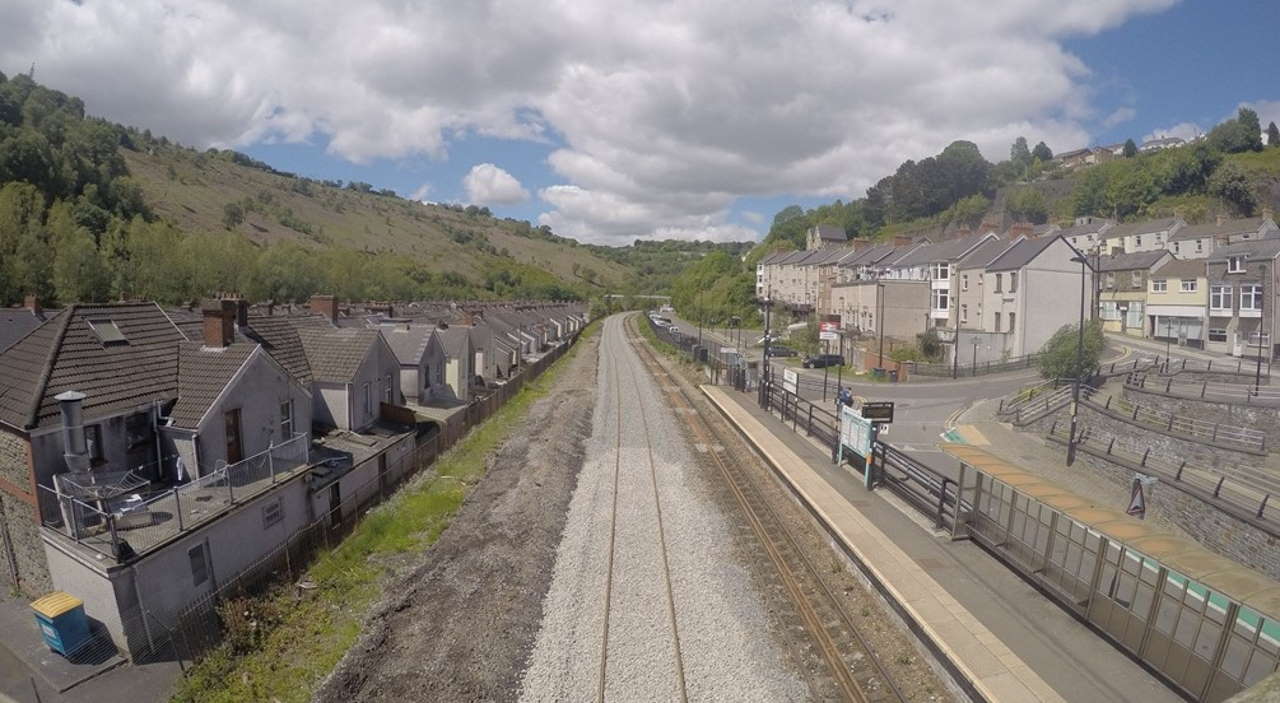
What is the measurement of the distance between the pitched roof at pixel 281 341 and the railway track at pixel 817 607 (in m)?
15.5

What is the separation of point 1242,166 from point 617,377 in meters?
101

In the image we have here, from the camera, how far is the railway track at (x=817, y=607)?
37.1 ft

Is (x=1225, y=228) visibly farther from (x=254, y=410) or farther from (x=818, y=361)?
(x=254, y=410)

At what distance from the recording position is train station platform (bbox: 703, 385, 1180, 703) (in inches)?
396

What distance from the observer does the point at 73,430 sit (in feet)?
→ 49.3

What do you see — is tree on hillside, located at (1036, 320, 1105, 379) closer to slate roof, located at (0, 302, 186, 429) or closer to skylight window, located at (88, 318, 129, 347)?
slate roof, located at (0, 302, 186, 429)

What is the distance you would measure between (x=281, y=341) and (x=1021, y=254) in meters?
51.7

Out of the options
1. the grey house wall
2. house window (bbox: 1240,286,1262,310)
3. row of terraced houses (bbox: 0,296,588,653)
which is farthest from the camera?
house window (bbox: 1240,286,1262,310)

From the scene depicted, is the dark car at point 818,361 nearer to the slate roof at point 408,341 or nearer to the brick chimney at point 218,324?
the slate roof at point 408,341

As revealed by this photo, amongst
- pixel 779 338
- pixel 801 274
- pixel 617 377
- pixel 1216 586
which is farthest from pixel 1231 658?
pixel 801 274

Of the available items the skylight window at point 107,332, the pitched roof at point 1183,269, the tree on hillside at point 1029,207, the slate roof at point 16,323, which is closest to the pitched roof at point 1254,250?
the pitched roof at point 1183,269

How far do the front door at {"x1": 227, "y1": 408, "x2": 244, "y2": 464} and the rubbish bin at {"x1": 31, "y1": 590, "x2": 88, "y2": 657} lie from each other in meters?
6.01

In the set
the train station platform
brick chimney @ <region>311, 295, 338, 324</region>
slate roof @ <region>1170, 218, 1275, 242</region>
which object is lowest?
the train station platform

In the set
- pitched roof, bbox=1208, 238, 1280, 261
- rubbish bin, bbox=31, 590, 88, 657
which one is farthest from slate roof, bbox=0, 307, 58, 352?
pitched roof, bbox=1208, 238, 1280, 261
